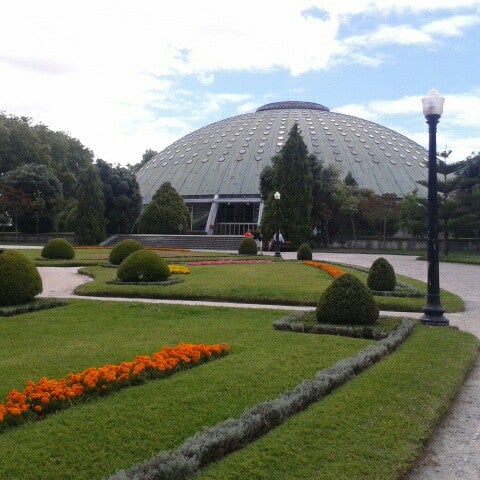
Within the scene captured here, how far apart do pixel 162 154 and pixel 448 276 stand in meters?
61.4

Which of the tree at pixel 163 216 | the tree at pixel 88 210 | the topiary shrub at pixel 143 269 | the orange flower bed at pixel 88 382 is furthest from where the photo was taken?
the tree at pixel 163 216

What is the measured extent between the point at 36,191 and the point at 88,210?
26.9 ft

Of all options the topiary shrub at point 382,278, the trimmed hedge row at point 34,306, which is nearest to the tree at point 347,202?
the topiary shrub at point 382,278

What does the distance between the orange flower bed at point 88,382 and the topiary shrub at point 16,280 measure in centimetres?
571

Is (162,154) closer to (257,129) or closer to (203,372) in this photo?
(257,129)

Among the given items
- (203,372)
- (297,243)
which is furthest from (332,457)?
(297,243)

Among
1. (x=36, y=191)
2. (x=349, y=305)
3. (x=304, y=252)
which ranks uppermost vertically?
(x=36, y=191)

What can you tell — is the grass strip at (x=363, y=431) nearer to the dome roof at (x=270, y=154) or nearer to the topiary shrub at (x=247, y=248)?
the topiary shrub at (x=247, y=248)

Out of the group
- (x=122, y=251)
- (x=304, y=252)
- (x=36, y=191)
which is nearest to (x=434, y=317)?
(x=122, y=251)

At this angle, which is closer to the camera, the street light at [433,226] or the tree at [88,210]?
the street light at [433,226]

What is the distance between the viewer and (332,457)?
156 inches

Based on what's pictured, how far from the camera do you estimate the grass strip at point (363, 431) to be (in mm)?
3760

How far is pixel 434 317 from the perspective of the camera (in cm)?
986

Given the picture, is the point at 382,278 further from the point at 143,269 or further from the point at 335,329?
the point at 143,269
